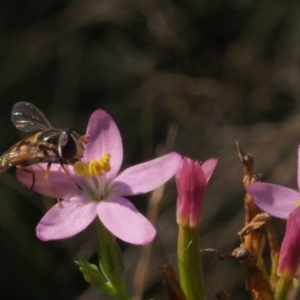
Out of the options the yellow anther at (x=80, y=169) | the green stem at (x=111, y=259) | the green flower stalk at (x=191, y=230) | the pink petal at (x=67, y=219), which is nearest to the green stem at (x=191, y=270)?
the green flower stalk at (x=191, y=230)

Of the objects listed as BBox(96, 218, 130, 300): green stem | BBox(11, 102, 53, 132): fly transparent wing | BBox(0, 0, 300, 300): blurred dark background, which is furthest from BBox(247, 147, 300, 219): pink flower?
BBox(0, 0, 300, 300): blurred dark background

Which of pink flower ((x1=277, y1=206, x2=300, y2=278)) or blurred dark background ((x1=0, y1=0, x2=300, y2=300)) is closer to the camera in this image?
pink flower ((x1=277, y1=206, x2=300, y2=278))

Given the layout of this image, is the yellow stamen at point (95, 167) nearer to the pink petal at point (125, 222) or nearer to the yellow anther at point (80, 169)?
the yellow anther at point (80, 169)

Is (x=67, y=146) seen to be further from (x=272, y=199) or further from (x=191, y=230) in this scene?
(x=272, y=199)

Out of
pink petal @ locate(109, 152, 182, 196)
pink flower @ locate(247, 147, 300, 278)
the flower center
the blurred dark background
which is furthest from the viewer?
the blurred dark background

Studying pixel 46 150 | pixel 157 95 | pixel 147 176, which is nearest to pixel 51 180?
pixel 46 150

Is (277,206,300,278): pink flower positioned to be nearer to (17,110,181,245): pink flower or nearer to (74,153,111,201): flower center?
(17,110,181,245): pink flower
